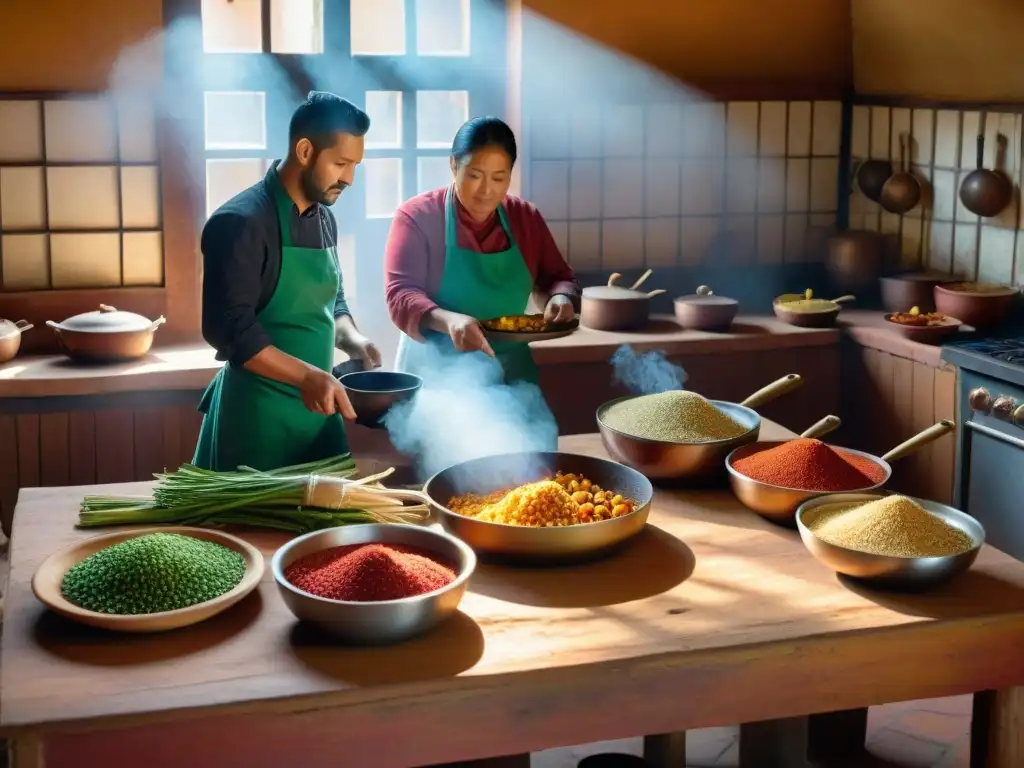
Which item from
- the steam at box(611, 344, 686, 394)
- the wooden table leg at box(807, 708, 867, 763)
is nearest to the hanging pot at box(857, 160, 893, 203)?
the steam at box(611, 344, 686, 394)

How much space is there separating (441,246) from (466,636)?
1876 mm

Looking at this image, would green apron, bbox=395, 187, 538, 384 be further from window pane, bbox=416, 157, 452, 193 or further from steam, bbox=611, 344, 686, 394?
window pane, bbox=416, 157, 452, 193

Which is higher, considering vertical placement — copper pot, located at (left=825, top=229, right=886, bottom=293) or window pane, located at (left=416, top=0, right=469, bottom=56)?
window pane, located at (left=416, top=0, right=469, bottom=56)

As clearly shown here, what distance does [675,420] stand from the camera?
2918 mm

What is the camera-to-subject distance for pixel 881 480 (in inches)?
105

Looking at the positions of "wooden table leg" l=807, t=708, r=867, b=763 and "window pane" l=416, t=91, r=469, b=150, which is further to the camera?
"window pane" l=416, t=91, r=469, b=150

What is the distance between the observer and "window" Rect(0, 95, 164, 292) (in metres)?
4.66

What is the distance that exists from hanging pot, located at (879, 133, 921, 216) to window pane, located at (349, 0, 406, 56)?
87.3 inches

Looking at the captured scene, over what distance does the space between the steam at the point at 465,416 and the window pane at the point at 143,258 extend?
5.30 feet

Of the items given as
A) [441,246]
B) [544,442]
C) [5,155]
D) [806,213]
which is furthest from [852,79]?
[5,155]

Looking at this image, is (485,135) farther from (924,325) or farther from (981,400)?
(924,325)

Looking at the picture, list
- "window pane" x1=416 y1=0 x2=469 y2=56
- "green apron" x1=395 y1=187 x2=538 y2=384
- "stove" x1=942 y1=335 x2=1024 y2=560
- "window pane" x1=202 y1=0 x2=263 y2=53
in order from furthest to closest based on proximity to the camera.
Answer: "window pane" x1=416 y1=0 x2=469 y2=56
"window pane" x1=202 y1=0 x2=263 y2=53
"stove" x1=942 y1=335 x2=1024 y2=560
"green apron" x1=395 y1=187 x2=538 y2=384

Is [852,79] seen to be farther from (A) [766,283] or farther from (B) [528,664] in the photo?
(B) [528,664]

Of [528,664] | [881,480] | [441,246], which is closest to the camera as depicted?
[528,664]
